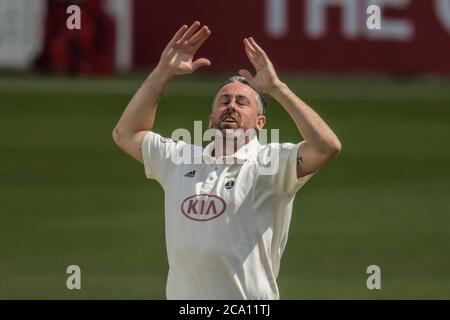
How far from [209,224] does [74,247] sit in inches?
316

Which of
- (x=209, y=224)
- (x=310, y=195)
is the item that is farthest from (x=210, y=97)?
(x=209, y=224)

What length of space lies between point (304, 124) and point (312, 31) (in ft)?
66.8

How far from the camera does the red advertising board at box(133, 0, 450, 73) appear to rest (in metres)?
28.0

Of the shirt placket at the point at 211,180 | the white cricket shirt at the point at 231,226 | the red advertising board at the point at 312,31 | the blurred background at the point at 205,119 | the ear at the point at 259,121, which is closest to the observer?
the white cricket shirt at the point at 231,226

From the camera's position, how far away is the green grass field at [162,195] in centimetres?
1480

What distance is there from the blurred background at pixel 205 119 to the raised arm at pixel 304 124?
18.8ft

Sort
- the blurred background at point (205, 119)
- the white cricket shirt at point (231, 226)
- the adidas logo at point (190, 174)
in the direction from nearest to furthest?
the white cricket shirt at point (231, 226) < the adidas logo at point (190, 174) < the blurred background at point (205, 119)

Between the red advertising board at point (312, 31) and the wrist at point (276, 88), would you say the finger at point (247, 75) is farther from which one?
the red advertising board at point (312, 31)

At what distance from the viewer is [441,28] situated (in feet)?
92.9

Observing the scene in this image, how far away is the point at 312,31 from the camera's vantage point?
28.4 metres

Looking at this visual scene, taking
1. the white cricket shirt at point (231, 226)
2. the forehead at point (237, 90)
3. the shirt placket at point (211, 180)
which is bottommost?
the white cricket shirt at point (231, 226)

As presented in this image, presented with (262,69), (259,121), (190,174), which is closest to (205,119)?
(259,121)

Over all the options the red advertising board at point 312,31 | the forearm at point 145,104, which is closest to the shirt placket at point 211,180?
the forearm at point 145,104

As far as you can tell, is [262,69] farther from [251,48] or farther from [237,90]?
[237,90]
